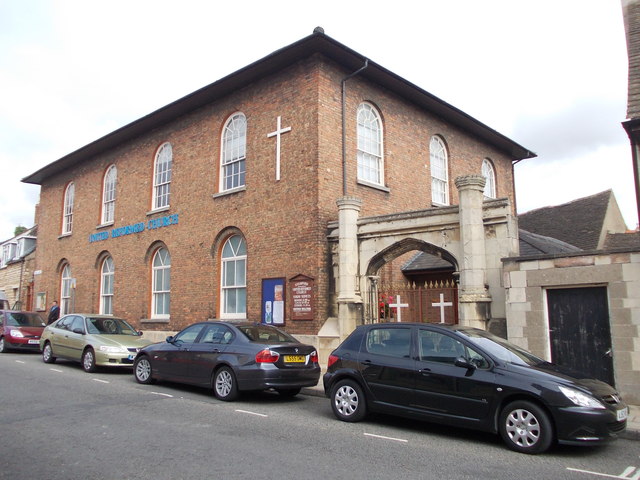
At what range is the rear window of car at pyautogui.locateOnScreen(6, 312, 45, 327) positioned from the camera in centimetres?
1906

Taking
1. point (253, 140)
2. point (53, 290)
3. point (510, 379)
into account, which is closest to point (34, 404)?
point (510, 379)

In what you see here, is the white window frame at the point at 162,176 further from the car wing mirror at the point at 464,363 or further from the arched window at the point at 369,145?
the car wing mirror at the point at 464,363

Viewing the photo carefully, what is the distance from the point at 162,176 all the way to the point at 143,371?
10.5m

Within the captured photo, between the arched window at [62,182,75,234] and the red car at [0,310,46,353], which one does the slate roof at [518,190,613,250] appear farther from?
the arched window at [62,182,75,234]

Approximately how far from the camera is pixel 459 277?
1186cm

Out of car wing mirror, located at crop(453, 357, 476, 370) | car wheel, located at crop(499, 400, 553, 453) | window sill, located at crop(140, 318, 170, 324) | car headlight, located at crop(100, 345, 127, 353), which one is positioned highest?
window sill, located at crop(140, 318, 170, 324)

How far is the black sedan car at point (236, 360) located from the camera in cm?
934

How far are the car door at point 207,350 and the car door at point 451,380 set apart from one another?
13.0 ft

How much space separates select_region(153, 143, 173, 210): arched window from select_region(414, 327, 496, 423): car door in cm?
1439

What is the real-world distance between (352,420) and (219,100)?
13.0 metres

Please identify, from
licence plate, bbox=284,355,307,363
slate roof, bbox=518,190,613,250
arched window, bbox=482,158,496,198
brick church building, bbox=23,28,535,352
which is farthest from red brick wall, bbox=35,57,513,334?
licence plate, bbox=284,355,307,363

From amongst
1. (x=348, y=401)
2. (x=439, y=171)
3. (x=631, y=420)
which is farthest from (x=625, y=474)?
(x=439, y=171)

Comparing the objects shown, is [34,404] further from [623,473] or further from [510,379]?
[623,473]

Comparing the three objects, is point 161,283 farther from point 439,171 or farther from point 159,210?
point 439,171
